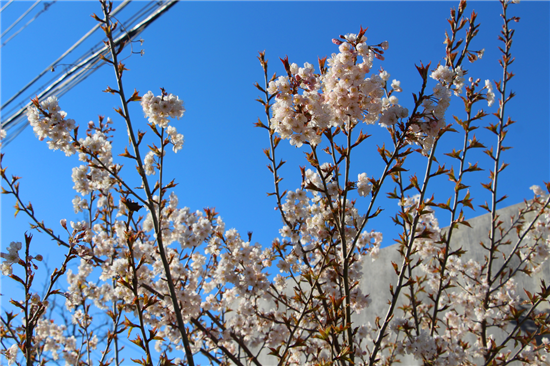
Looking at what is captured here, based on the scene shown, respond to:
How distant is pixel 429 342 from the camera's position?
2.42 meters

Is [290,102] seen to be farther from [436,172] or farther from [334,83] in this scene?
[436,172]

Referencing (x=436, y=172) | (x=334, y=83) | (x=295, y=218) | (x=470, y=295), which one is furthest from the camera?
(x=470, y=295)

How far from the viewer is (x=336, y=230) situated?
89.4 inches

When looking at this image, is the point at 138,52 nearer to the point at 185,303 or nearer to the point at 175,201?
the point at 175,201

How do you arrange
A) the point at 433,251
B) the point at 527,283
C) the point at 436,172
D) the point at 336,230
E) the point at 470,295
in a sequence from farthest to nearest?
the point at 527,283, the point at 470,295, the point at 433,251, the point at 336,230, the point at 436,172

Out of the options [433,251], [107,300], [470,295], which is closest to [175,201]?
[107,300]

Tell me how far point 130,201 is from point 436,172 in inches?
69.3

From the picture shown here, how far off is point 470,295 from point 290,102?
314 cm

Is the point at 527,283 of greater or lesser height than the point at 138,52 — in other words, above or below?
below

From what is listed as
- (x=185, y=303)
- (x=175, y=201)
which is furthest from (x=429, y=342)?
(x=175, y=201)

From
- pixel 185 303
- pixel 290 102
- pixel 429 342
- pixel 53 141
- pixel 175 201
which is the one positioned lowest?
pixel 429 342

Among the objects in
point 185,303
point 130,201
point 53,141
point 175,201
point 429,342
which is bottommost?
point 429,342

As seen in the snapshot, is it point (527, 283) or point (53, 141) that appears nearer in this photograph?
point (53, 141)

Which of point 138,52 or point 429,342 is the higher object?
point 138,52
